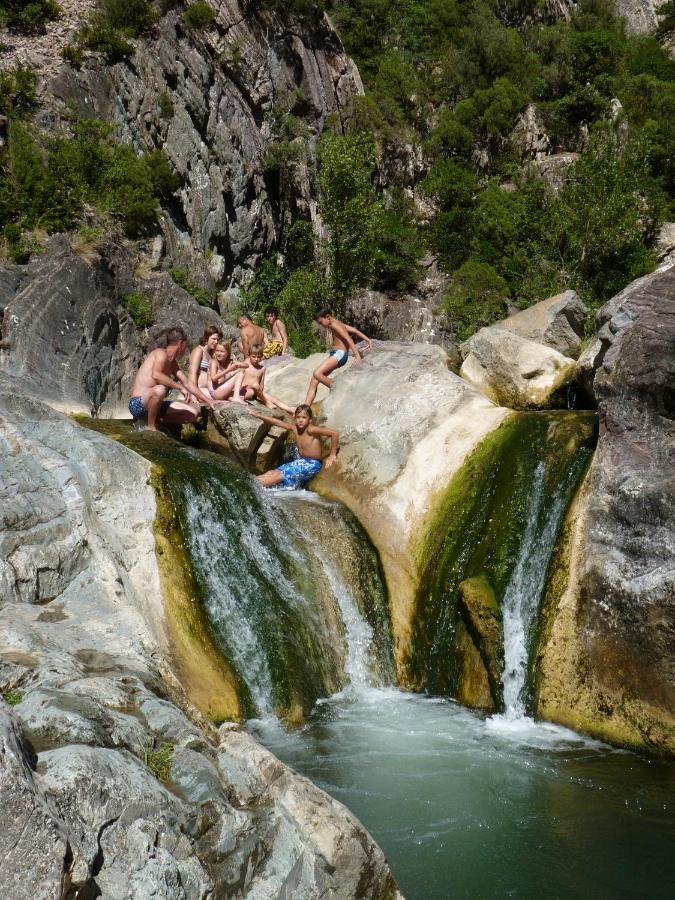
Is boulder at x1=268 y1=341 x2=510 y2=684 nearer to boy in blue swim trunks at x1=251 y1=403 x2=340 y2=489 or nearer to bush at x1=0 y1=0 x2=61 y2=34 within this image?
boy in blue swim trunks at x1=251 y1=403 x2=340 y2=489

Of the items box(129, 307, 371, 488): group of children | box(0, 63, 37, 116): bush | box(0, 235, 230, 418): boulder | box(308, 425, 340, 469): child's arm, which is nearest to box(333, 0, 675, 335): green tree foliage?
box(0, 63, 37, 116): bush

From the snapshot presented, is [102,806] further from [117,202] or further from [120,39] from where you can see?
[120,39]

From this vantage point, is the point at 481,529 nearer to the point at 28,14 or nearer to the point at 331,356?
the point at 331,356

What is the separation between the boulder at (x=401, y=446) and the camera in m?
9.82

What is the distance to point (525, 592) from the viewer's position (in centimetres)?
864

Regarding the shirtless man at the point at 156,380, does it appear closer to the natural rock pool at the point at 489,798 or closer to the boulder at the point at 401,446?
the boulder at the point at 401,446

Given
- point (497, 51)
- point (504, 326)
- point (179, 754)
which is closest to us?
point (179, 754)

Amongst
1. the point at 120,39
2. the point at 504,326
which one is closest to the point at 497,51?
the point at 120,39

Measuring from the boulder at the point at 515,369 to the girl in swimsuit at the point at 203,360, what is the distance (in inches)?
166

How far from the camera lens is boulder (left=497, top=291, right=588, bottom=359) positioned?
14125 millimetres

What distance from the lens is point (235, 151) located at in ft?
84.3

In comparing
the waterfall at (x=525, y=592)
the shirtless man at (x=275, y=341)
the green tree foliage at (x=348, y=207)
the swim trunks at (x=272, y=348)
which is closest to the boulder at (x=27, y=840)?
the waterfall at (x=525, y=592)

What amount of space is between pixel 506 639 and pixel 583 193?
21.2 m

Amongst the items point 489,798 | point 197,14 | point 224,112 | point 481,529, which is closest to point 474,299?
point 224,112
